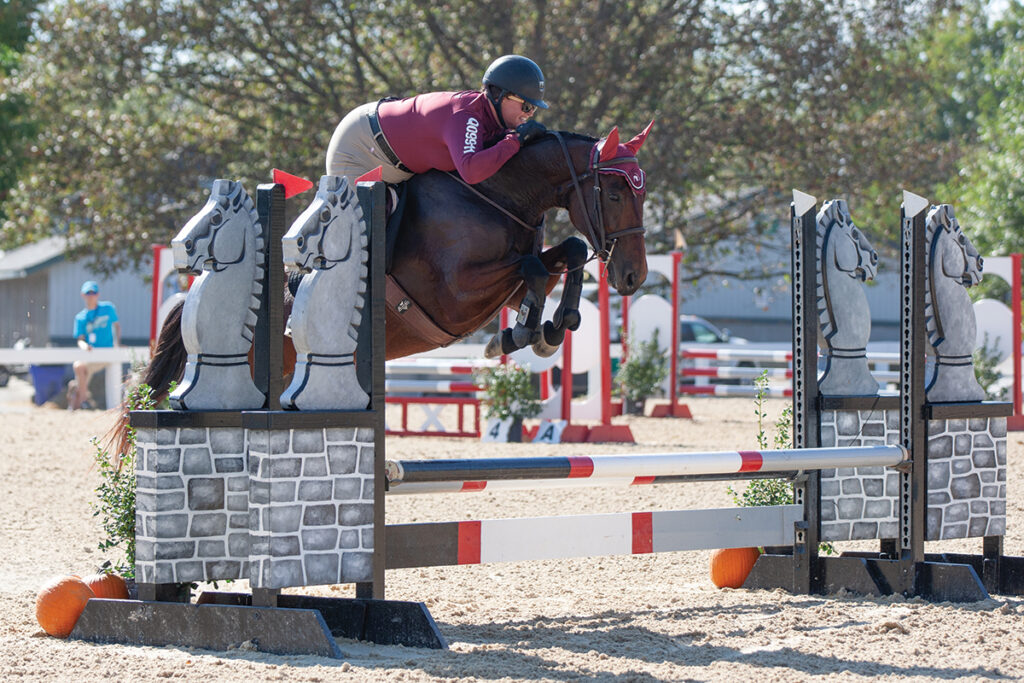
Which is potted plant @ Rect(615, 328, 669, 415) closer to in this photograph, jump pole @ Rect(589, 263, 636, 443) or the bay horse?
jump pole @ Rect(589, 263, 636, 443)

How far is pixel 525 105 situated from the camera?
4.49m

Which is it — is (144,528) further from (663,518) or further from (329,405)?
(663,518)

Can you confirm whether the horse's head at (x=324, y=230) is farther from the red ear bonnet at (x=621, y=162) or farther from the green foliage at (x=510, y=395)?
the green foliage at (x=510, y=395)

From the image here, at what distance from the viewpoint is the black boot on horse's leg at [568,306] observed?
4637 mm

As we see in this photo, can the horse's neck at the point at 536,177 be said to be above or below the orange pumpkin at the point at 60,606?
Result: above

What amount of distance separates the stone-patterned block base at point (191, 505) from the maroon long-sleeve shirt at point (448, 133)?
1353mm

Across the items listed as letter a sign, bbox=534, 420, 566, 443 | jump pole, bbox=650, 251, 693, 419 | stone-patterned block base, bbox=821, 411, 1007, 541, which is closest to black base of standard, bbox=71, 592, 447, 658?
stone-patterned block base, bbox=821, 411, 1007, 541

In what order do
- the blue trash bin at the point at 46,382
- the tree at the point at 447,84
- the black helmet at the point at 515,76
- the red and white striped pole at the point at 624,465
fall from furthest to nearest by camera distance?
1. the blue trash bin at the point at 46,382
2. the tree at the point at 447,84
3. the black helmet at the point at 515,76
4. the red and white striped pole at the point at 624,465

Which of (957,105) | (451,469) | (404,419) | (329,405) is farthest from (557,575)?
(957,105)

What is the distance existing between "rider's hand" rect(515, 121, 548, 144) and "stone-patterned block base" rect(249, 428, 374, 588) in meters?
1.61

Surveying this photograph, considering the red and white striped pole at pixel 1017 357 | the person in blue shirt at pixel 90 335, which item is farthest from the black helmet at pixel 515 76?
the person in blue shirt at pixel 90 335

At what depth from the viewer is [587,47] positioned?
44.7 ft

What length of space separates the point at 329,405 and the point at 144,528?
2.16ft

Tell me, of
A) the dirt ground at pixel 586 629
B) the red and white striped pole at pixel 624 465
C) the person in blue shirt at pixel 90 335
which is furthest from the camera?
the person in blue shirt at pixel 90 335
